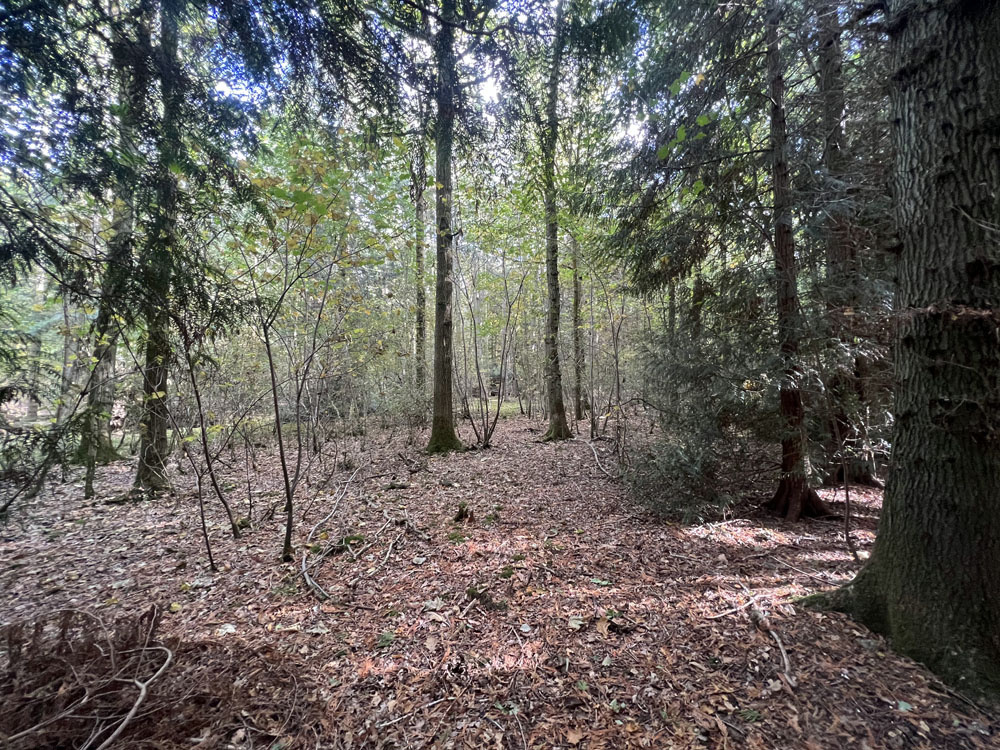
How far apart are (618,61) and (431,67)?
1569 millimetres

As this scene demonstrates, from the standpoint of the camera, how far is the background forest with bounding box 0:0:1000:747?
2.19m

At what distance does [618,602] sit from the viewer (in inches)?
120

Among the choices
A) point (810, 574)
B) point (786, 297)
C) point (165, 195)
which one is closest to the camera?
point (165, 195)

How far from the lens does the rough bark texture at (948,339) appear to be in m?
2.06

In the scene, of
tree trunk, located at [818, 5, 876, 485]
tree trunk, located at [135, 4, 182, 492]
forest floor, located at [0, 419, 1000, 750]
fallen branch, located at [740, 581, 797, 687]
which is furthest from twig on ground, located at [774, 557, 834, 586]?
tree trunk, located at [135, 4, 182, 492]

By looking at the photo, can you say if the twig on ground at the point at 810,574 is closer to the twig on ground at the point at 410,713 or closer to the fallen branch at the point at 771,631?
the fallen branch at the point at 771,631

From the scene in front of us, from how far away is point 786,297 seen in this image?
4223mm

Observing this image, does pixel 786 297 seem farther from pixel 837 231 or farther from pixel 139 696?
pixel 139 696

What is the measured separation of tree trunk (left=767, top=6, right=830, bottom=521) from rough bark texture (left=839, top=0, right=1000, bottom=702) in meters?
1.78

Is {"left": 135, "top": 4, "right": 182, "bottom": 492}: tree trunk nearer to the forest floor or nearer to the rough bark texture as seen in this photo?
the forest floor

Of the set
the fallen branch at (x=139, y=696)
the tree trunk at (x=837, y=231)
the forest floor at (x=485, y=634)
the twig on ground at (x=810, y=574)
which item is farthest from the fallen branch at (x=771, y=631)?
the fallen branch at (x=139, y=696)

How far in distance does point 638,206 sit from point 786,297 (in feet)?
6.94

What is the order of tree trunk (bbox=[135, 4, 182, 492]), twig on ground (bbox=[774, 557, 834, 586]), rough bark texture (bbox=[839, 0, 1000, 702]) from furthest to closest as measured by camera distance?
1. twig on ground (bbox=[774, 557, 834, 586])
2. tree trunk (bbox=[135, 4, 182, 492])
3. rough bark texture (bbox=[839, 0, 1000, 702])

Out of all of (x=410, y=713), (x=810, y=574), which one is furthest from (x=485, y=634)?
(x=810, y=574)
